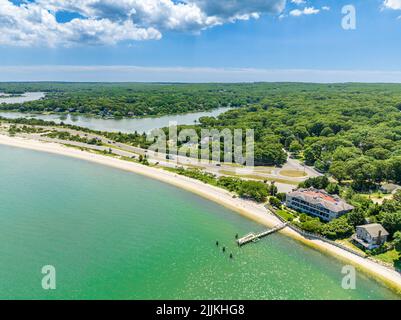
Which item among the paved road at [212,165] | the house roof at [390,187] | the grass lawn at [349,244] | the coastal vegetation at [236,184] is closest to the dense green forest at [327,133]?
the house roof at [390,187]

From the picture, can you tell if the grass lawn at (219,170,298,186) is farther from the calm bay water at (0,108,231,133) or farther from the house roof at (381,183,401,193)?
the calm bay water at (0,108,231,133)

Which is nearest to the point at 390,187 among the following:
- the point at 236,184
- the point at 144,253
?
the point at 236,184

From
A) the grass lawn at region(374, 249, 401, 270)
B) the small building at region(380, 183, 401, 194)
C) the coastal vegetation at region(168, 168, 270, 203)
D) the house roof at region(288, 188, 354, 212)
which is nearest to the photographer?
the grass lawn at region(374, 249, 401, 270)

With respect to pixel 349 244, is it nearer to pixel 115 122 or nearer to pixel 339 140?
pixel 339 140

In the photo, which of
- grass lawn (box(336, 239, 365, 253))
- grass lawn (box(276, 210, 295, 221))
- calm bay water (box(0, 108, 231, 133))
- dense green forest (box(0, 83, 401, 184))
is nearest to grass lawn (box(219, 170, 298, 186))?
dense green forest (box(0, 83, 401, 184))

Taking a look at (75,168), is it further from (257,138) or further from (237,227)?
(257,138)

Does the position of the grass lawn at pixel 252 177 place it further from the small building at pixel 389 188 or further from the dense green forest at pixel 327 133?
the small building at pixel 389 188
